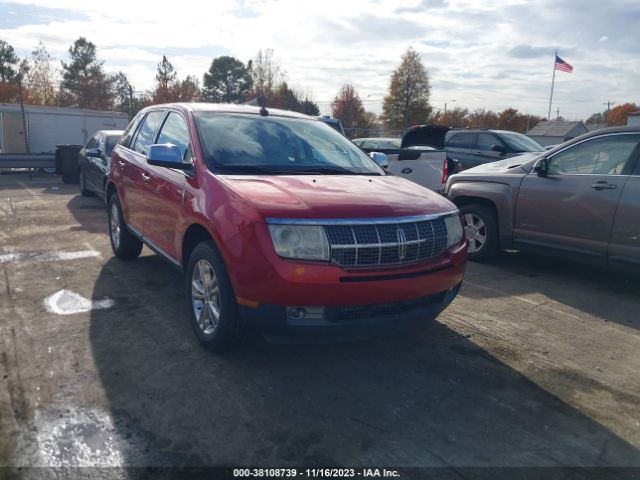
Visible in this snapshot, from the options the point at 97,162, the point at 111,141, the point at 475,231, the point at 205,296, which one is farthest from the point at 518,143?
the point at 205,296

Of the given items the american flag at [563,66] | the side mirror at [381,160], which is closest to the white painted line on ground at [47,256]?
the side mirror at [381,160]

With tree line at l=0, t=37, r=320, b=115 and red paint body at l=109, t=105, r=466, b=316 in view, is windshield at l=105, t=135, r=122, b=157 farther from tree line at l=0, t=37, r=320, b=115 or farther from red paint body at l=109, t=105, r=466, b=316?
tree line at l=0, t=37, r=320, b=115

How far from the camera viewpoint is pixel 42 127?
21.5m

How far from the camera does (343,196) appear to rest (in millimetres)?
3449

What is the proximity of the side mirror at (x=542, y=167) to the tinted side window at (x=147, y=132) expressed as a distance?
13.9 ft

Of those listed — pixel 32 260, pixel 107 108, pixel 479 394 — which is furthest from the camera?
pixel 107 108

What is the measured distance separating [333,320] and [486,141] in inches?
440

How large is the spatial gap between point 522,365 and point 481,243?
3.12m

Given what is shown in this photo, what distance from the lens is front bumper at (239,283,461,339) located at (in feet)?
10.4

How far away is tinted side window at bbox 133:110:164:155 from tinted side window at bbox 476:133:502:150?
31.6ft

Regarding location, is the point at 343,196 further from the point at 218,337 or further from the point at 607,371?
the point at 607,371

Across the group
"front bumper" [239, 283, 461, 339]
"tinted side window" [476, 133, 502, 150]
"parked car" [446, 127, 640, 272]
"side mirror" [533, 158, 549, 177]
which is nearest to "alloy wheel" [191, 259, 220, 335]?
"front bumper" [239, 283, 461, 339]

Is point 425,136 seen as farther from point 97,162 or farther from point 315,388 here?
point 315,388

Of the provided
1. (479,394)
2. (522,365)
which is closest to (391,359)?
(479,394)
